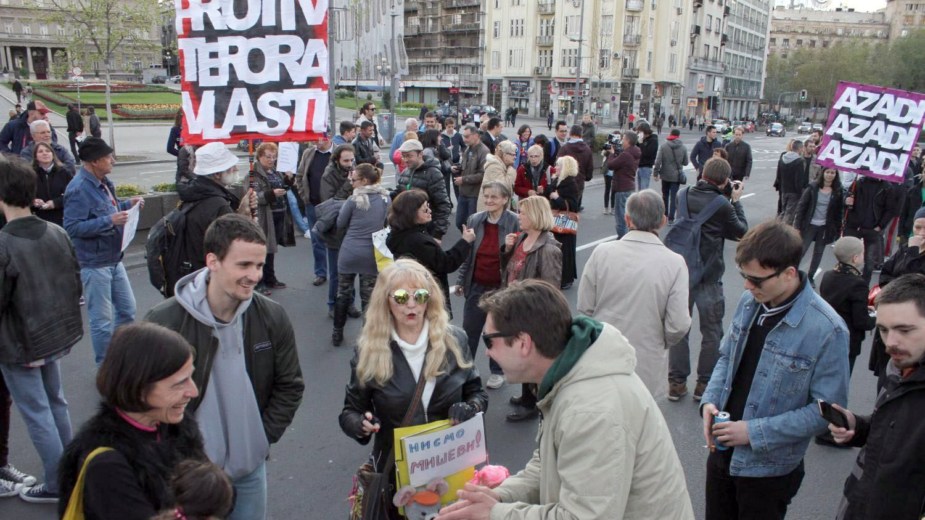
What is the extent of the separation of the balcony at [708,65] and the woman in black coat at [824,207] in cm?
6956

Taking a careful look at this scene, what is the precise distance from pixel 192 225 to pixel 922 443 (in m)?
4.53

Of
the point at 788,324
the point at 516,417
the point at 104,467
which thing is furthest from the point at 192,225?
the point at 788,324

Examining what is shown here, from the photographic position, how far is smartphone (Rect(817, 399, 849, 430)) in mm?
2564

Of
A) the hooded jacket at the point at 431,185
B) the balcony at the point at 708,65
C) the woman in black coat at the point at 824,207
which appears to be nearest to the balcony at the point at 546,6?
the balcony at the point at 708,65

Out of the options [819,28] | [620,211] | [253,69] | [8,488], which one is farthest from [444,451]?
[819,28]

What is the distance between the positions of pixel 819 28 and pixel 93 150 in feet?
457

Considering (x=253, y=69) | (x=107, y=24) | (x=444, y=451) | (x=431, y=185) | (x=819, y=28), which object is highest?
(x=819, y=28)

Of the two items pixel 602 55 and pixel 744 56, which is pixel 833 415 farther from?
pixel 744 56

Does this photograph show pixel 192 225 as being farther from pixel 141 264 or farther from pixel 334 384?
pixel 141 264

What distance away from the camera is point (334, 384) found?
19.0ft

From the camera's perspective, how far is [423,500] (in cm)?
293

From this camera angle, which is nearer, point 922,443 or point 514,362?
point 514,362

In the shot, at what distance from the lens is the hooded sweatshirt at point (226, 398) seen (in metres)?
2.72

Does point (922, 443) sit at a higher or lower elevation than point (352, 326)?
higher
